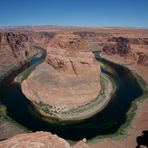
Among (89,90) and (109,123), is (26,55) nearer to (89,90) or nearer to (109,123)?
(89,90)

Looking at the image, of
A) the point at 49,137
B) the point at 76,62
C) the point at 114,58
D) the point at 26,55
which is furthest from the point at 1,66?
the point at 49,137

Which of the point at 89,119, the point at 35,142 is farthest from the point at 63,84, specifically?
the point at 35,142

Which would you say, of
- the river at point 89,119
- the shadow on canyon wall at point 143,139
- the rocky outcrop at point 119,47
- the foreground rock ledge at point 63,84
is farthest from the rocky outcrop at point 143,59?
the shadow on canyon wall at point 143,139

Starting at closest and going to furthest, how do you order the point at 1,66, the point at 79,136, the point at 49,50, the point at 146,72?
the point at 79,136, the point at 49,50, the point at 146,72, the point at 1,66

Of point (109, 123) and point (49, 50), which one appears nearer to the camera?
point (109, 123)

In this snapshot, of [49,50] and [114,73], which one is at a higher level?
[49,50]

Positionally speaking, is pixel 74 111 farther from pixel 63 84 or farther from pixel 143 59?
pixel 143 59

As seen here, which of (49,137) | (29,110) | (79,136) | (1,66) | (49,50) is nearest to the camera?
(49,137)

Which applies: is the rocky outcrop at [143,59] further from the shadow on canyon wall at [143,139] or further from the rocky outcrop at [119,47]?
the shadow on canyon wall at [143,139]
